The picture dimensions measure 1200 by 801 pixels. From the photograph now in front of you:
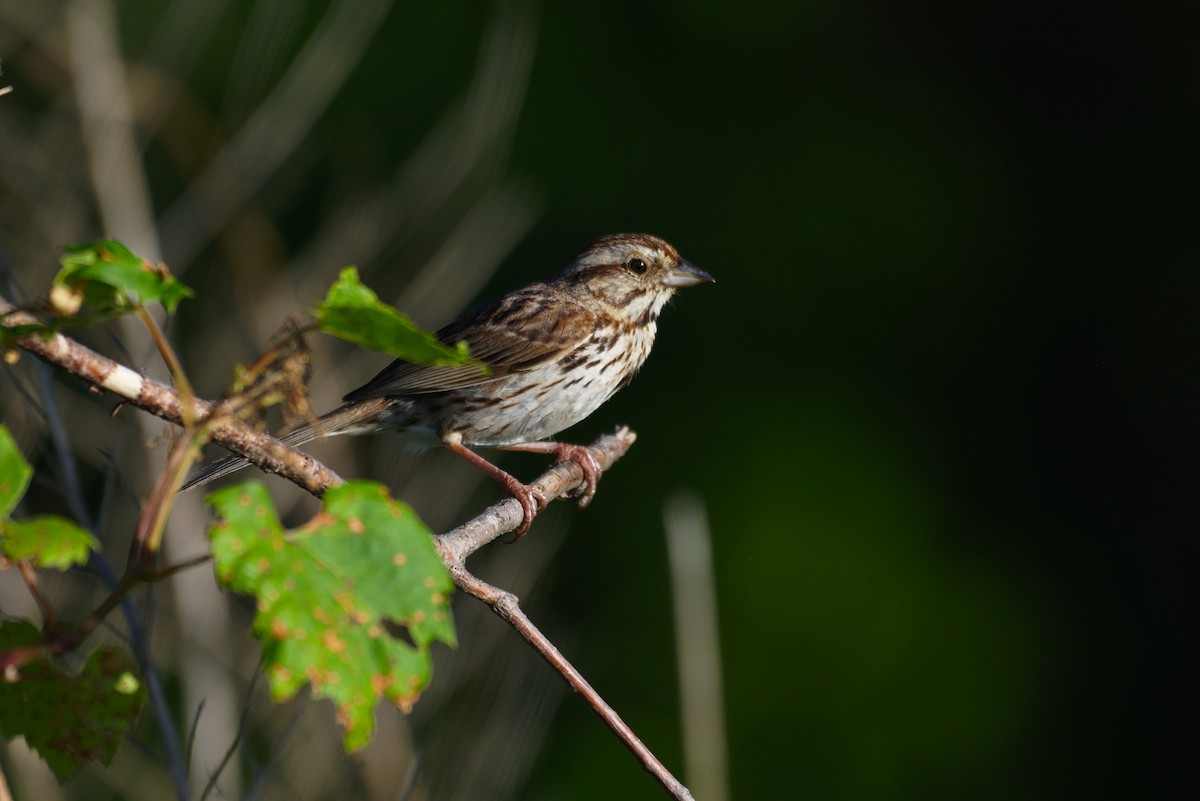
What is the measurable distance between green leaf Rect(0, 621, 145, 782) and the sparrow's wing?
9.92 feet

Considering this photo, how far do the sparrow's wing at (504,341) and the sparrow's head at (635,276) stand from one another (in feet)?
0.43

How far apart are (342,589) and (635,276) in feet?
12.6

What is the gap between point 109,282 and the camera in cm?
158

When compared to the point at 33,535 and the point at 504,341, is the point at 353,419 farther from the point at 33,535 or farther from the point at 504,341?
the point at 33,535

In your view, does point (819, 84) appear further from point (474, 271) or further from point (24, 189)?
point (24, 189)

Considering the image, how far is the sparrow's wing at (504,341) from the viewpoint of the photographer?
4.85m

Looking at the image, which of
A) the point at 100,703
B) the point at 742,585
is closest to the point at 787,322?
the point at 742,585

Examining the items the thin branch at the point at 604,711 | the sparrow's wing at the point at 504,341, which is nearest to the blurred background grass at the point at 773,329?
the sparrow's wing at the point at 504,341

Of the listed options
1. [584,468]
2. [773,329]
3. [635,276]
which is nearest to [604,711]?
[584,468]

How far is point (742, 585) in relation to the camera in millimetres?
8789

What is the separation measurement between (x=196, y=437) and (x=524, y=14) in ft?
24.1

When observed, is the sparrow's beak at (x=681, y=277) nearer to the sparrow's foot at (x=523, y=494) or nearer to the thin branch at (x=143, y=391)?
the sparrow's foot at (x=523, y=494)

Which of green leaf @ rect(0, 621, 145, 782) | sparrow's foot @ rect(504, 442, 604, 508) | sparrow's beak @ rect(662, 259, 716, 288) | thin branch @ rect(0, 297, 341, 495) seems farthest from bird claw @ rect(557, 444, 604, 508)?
green leaf @ rect(0, 621, 145, 782)

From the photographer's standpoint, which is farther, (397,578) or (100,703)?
(100,703)
